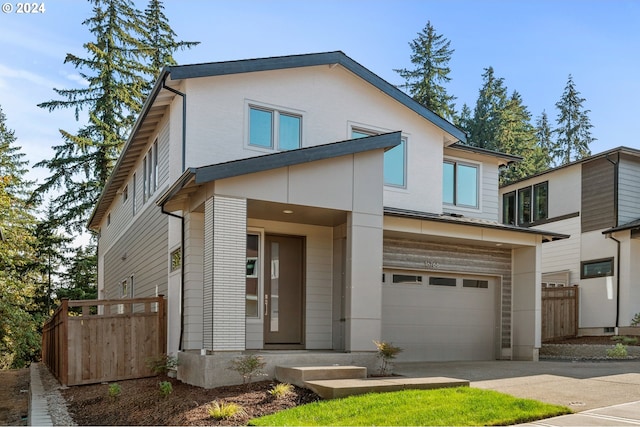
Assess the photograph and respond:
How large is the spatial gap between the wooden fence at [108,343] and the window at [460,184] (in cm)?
767

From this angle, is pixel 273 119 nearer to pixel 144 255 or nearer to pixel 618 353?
pixel 144 255

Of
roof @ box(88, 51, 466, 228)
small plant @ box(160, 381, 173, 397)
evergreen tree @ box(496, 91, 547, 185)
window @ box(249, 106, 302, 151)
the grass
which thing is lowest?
small plant @ box(160, 381, 173, 397)

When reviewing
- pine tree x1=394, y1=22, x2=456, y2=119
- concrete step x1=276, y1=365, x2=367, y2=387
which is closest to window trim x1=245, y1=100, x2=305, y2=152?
concrete step x1=276, y1=365, x2=367, y2=387

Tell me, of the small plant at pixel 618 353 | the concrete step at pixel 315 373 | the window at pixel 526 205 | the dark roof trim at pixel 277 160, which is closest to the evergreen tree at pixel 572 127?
the window at pixel 526 205

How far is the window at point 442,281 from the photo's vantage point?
13875mm

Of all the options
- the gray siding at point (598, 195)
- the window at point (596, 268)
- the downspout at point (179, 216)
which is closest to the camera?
the downspout at point (179, 216)

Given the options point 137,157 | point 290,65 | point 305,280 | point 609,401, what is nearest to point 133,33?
point 137,157

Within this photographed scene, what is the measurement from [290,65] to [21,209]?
26752mm

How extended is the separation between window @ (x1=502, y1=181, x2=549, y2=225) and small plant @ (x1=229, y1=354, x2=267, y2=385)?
15.1 metres

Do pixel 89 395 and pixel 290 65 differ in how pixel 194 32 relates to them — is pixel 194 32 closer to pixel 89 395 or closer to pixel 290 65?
pixel 290 65

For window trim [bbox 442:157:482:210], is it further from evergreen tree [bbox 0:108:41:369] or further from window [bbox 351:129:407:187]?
evergreen tree [bbox 0:108:41:369]

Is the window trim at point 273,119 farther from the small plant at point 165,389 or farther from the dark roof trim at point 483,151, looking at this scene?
the small plant at point 165,389

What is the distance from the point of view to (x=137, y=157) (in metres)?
17.0

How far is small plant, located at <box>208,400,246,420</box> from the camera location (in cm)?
742
